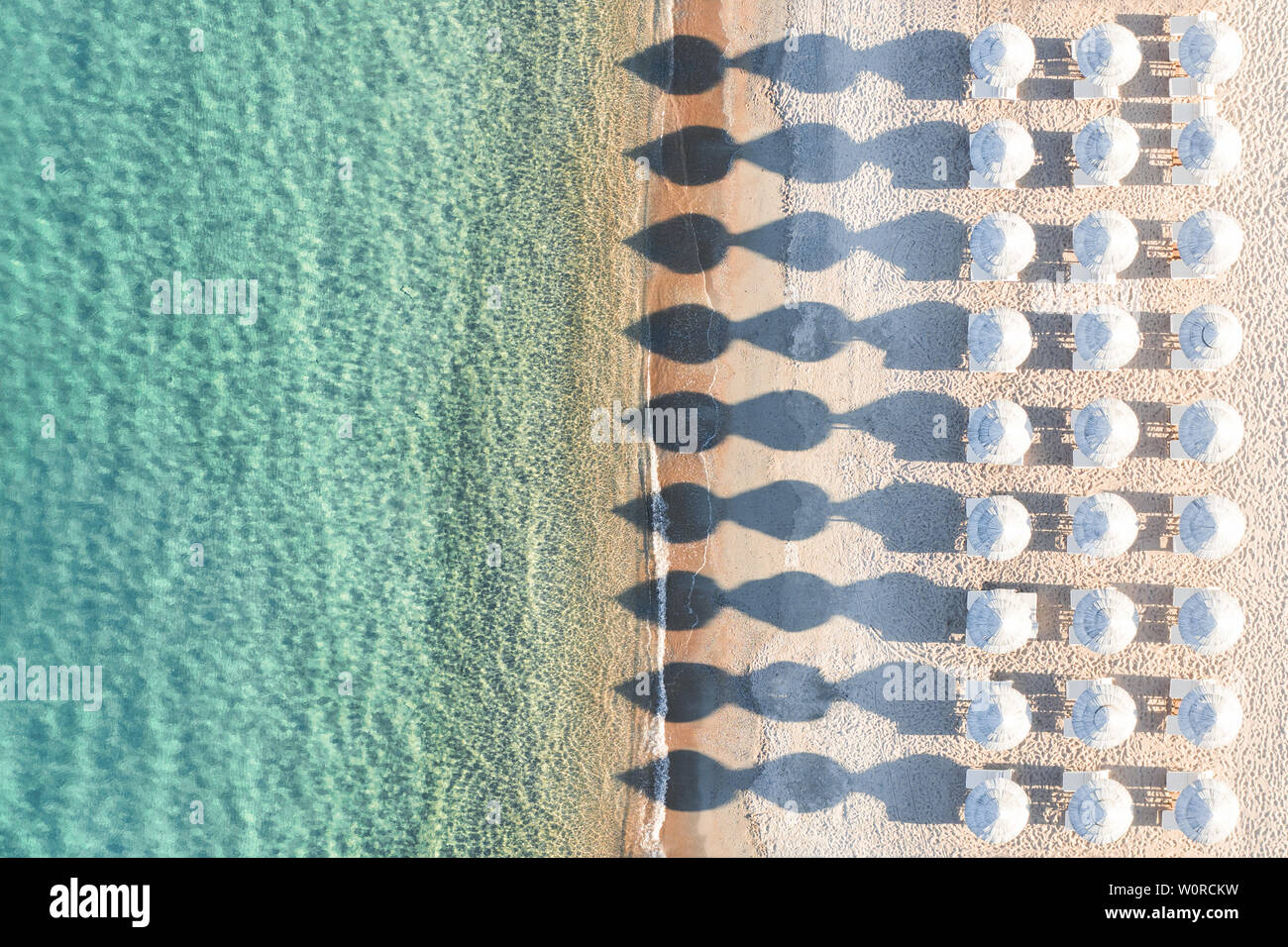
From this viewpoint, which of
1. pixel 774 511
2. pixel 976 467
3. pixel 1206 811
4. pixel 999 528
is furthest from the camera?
pixel 774 511

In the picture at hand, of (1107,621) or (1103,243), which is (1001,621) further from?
(1103,243)

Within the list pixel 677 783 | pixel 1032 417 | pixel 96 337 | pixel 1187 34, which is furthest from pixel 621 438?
pixel 1187 34

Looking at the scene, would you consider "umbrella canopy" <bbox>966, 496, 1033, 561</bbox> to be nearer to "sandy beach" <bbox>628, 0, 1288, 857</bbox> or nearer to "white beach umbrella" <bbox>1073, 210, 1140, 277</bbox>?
"sandy beach" <bbox>628, 0, 1288, 857</bbox>

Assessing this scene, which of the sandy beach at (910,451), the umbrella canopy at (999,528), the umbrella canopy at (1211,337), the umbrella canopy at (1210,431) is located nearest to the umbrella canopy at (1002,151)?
the sandy beach at (910,451)

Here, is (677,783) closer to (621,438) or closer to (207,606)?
(621,438)

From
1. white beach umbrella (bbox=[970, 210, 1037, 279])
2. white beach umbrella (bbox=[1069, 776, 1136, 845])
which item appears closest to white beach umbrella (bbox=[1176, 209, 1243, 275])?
white beach umbrella (bbox=[970, 210, 1037, 279])

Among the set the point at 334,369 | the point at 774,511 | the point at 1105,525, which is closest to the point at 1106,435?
the point at 1105,525
